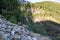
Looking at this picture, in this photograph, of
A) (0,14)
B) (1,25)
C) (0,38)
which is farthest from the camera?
(0,14)

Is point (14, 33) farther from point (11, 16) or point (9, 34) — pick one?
point (11, 16)

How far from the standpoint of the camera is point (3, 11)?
11.2m

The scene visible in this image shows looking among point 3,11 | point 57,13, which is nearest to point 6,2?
point 3,11

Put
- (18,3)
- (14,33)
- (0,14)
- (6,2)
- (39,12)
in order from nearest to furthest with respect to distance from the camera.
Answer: (14,33) → (0,14) → (6,2) → (18,3) → (39,12)

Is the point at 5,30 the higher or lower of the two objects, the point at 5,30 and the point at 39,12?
the higher

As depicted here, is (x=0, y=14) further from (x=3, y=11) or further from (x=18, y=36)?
(x=18, y=36)

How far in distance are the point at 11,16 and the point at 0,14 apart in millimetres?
496

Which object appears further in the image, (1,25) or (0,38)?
(1,25)

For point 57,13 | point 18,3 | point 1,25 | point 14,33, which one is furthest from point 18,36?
point 57,13

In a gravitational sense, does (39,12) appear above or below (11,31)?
below

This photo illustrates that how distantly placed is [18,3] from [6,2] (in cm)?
130

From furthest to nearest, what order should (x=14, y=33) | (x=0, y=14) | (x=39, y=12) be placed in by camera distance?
1. (x=39, y=12)
2. (x=0, y=14)
3. (x=14, y=33)

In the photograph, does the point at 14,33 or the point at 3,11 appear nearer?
the point at 14,33

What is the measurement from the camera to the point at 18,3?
512 inches
